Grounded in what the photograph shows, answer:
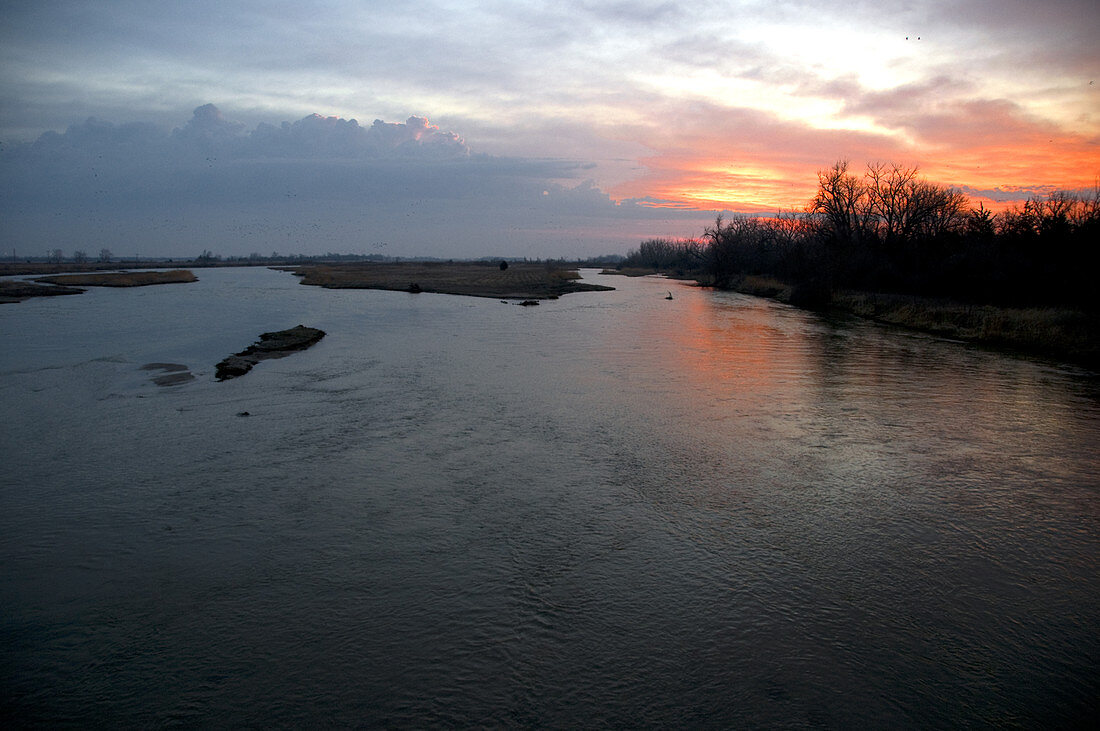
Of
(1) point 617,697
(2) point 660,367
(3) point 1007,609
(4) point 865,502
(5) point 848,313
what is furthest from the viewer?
(5) point 848,313

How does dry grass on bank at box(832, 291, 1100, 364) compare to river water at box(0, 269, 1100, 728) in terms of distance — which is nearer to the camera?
river water at box(0, 269, 1100, 728)

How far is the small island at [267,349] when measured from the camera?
57.2 ft

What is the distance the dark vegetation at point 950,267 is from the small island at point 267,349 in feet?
91.8

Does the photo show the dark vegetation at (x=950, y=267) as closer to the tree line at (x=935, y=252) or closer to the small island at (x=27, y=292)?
the tree line at (x=935, y=252)

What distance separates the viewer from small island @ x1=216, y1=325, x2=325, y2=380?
57.2 feet

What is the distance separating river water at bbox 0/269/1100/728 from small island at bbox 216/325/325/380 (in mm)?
2045

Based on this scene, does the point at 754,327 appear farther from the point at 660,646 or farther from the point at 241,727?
the point at 241,727

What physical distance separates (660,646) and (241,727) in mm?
3244

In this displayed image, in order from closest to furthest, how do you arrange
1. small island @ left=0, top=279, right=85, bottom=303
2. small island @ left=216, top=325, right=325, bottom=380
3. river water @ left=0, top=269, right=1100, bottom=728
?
river water @ left=0, top=269, right=1100, bottom=728 < small island @ left=216, top=325, right=325, bottom=380 < small island @ left=0, top=279, right=85, bottom=303

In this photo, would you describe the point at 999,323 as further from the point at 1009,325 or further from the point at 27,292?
the point at 27,292

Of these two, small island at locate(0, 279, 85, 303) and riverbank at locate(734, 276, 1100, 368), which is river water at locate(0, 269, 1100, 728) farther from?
small island at locate(0, 279, 85, 303)

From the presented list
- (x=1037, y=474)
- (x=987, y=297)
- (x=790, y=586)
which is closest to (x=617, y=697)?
(x=790, y=586)

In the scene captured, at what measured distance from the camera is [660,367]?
62.5ft

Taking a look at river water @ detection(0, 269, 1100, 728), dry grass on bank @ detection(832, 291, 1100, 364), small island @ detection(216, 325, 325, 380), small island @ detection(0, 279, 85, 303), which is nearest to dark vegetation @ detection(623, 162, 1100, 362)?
dry grass on bank @ detection(832, 291, 1100, 364)
